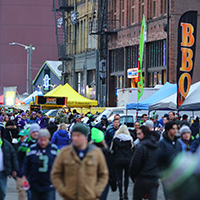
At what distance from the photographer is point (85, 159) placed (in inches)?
212

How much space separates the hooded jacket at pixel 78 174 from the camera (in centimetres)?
534

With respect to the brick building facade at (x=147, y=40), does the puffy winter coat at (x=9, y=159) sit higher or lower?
lower

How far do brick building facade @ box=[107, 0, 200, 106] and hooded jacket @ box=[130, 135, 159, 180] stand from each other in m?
25.2

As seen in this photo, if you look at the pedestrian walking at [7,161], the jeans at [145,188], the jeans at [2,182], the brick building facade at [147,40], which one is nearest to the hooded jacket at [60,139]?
the jeans at [2,182]

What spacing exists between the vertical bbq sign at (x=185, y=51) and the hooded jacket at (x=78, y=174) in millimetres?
12759

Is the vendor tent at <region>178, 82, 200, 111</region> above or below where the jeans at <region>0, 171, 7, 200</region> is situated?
above

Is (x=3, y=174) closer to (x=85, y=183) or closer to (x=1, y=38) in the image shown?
(x=85, y=183)

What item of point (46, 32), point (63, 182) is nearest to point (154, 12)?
point (63, 182)

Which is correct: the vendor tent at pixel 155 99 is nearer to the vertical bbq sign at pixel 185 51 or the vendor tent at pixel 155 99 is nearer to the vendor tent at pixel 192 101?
the vendor tent at pixel 192 101

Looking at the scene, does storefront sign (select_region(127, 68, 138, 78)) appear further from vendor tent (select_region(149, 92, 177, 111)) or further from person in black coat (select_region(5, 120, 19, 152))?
person in black coat (select_region(5, 120, 19, 152))

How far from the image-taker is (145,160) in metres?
7.34

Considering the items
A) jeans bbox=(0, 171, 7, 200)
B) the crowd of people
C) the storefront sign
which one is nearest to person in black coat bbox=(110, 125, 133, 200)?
the crowd of people

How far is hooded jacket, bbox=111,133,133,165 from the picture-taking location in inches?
413

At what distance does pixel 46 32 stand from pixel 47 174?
76.3 m
